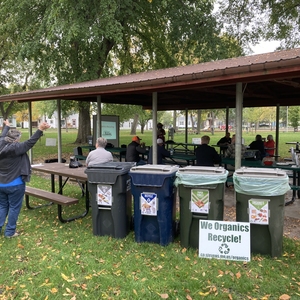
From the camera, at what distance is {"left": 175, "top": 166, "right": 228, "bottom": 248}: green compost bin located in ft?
11.7

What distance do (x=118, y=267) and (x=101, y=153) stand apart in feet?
7.61

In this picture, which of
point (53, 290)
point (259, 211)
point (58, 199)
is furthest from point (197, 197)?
point (58, 199)

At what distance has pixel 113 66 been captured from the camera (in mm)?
19125

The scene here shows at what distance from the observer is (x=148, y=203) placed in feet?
12.5

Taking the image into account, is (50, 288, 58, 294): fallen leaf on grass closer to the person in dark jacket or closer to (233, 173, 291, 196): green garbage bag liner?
the person in dark jacket

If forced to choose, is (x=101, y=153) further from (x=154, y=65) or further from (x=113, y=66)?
(x=113, y=66)

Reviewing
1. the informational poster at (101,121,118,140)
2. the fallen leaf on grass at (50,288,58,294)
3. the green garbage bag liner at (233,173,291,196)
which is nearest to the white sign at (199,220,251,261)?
the green garbage bag liner at (233,173,291,196)

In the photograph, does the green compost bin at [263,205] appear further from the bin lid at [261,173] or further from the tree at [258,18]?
the tree at [258,18]

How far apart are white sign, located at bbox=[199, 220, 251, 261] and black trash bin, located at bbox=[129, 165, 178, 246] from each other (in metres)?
0.52

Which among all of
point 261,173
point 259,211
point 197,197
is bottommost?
point 259,211

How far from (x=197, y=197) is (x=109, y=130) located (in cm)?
924

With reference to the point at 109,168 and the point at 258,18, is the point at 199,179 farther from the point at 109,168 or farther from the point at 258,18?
the point at 258,18

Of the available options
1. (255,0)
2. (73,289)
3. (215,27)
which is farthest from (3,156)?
(255,0)

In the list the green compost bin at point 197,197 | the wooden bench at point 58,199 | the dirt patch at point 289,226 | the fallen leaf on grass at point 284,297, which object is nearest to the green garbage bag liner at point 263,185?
the green compost bin at point 197,197
